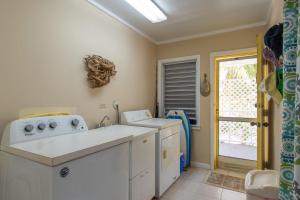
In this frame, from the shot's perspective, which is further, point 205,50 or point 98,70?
point 205,50

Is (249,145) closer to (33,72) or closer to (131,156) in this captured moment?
(131,156)

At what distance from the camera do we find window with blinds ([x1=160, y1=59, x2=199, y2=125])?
3.30 meters

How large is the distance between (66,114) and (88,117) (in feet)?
1.07

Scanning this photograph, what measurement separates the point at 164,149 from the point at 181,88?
152cm

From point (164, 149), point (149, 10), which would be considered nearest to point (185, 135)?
point (164, 149)

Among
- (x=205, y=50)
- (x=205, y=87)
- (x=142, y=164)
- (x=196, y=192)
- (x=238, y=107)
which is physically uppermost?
(x=205, y=50)

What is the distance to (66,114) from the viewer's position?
5.89 ft

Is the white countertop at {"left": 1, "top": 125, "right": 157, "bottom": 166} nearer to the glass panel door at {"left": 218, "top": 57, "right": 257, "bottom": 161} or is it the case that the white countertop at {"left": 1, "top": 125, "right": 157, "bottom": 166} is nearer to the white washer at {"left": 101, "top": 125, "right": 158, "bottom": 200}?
the white washer at {"left": 101, "top": 125, "right": 158, "bottom": 200}

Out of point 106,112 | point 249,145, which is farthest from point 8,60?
point 249,145

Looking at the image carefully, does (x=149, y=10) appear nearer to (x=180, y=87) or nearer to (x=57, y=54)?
(x=57, y=54)

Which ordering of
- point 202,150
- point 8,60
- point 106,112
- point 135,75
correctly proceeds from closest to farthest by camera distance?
point 8,60 → point 106,112 → point 135,75 → point 202,150

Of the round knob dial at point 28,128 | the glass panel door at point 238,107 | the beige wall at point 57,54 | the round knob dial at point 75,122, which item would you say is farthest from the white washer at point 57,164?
the glass panel door at point 238,107

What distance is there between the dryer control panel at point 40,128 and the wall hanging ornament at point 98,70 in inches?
20.8

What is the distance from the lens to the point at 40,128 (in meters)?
1.47
